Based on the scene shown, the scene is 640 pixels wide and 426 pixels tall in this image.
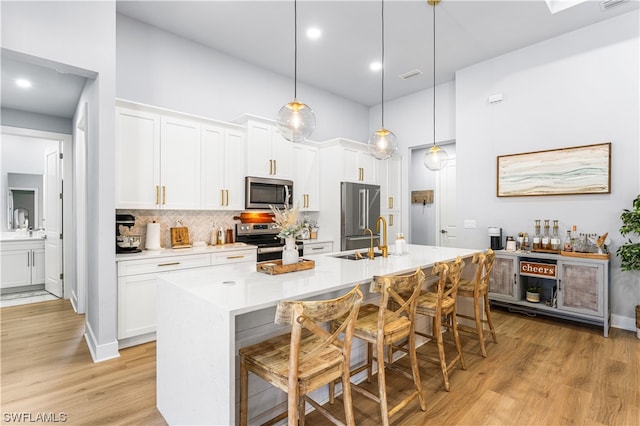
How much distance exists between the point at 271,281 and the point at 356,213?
134 inches

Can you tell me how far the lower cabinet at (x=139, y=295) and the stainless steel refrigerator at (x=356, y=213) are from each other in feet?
8.19

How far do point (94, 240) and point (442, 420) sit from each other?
3.23 metres

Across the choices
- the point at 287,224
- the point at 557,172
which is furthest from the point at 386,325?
the point at 557,172

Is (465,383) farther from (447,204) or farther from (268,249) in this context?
(447,204)

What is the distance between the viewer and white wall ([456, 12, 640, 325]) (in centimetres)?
364

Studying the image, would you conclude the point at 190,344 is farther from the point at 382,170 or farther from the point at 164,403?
the point at 382,170

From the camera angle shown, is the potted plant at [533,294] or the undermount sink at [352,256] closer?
the undermount sink at [352,256]

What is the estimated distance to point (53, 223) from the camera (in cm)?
509

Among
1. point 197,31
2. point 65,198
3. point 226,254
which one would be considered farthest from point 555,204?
point 65,198

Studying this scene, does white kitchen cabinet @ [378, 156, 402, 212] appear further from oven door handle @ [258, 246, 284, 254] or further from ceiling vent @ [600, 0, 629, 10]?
ceiling vent @ [600, 0, 629, 10]

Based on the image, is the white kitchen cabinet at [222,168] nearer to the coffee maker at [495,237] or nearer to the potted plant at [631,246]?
the coffee maker at [495,237]

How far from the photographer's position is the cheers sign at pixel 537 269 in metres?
3.84

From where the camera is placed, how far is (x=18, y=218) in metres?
5.85

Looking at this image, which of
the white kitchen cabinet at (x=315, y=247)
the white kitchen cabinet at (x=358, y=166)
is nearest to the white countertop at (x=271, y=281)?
the white kitchen cabinet at (x=315, y=247)
